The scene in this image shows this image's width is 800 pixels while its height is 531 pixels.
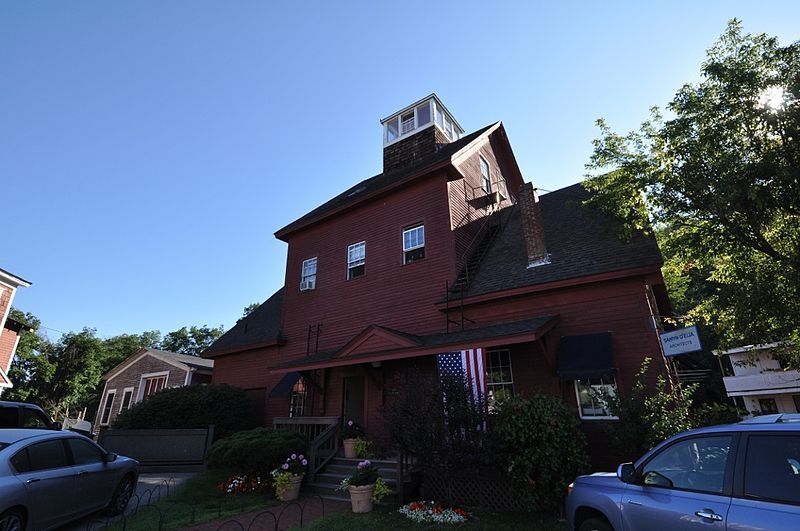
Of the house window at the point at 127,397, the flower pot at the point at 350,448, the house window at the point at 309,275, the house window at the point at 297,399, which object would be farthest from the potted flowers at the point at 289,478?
the house window at the point at 127,397

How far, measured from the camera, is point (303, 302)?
1638cm

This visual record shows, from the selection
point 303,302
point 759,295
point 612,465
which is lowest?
point 612,465

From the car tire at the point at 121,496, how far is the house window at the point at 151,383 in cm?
1947

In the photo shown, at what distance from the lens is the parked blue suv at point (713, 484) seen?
3080mm

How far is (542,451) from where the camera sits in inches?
270

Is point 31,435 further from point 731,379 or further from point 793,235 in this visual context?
point 731,379

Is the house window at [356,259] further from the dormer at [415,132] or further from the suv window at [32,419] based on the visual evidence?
the suv window at [32,419]

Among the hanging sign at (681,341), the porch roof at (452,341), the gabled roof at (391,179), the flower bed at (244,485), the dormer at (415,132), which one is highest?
the dormer at (415,132)

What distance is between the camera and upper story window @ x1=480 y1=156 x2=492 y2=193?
1655 cm

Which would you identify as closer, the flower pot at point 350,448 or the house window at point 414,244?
the flower pot at point 350,448

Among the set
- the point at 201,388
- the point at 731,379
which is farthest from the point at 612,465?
the point at 731,379

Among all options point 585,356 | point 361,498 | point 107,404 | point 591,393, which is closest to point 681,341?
A: point 585,356

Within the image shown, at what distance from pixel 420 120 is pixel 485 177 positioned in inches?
180

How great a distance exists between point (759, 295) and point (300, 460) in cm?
1069
